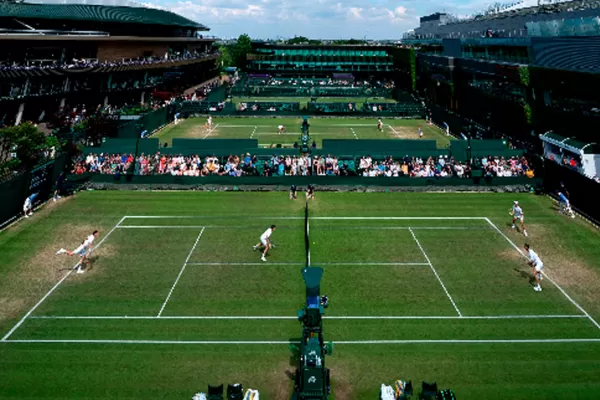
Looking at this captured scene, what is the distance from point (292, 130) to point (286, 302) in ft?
114

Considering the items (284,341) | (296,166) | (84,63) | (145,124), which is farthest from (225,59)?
(284,341)

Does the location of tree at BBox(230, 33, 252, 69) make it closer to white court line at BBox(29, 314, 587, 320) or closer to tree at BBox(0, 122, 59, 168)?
tree at BBox(0, 122, 59, 168)

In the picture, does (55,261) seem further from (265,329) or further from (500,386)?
(500,386)

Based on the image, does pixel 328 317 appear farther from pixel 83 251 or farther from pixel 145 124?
pixel 145 124

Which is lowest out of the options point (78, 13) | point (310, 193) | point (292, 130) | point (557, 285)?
point (557, 285)

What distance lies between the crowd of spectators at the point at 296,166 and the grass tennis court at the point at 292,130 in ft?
32.4

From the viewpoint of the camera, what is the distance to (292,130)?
49.6 m

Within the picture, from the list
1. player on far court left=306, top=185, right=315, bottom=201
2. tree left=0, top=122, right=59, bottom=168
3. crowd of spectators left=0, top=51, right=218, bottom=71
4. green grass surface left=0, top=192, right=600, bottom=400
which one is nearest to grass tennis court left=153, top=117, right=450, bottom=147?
tree left=0, top=122, right=59, bottom=168

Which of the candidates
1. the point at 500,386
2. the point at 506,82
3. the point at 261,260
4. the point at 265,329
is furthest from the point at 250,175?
the point at 506,82

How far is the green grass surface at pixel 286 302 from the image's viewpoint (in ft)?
41.2

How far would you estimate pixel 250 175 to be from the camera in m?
30.5

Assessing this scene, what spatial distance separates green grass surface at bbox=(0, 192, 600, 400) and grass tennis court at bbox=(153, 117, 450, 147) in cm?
2012

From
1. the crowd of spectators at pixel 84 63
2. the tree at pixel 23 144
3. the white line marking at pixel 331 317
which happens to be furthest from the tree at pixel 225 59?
the white line marking at pixel 331 317

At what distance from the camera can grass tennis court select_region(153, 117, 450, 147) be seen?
4550cm
